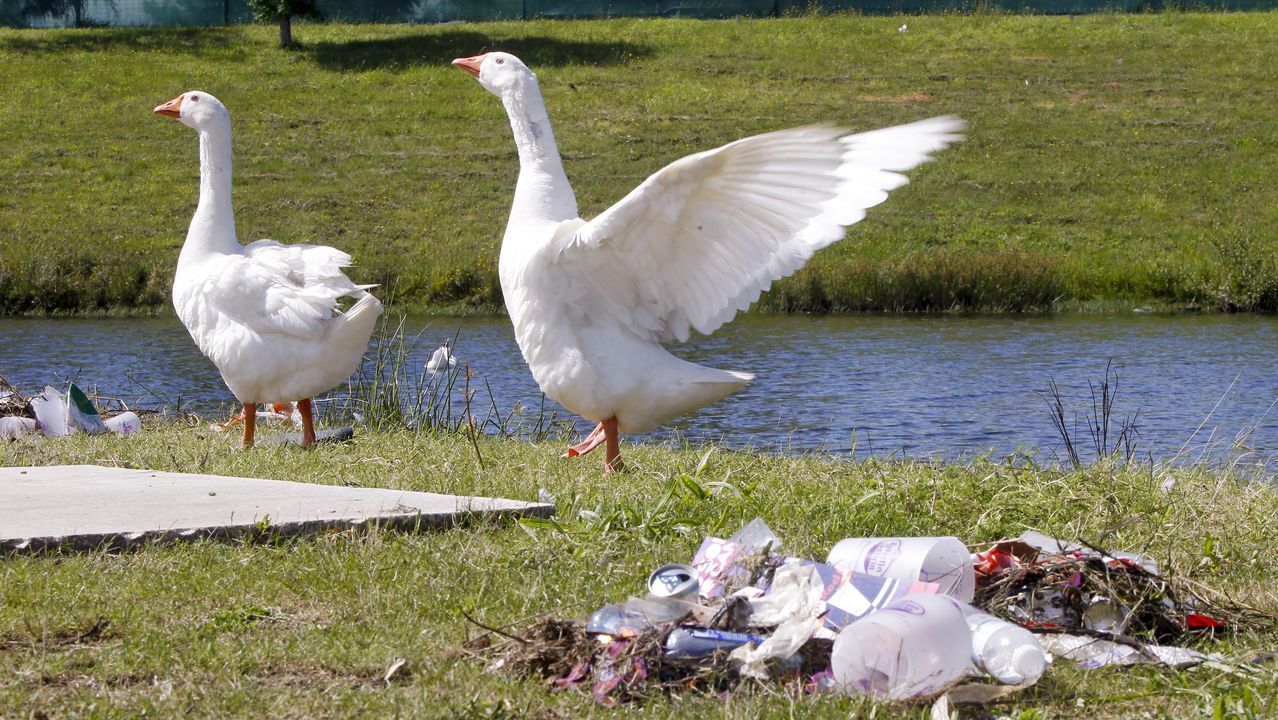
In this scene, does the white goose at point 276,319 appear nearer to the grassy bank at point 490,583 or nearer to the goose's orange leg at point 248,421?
the goose's orange leg at point 248,421

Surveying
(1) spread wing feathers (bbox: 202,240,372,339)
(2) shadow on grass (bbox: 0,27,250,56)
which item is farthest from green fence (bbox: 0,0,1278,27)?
(1) spread wing feathers (bbox: 202,240,372,339)

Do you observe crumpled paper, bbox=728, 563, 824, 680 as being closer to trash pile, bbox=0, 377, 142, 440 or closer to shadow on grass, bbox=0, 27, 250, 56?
trash pile, bbox=0, 377, 142, 440

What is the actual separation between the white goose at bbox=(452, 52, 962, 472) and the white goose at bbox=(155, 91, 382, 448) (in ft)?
4.19

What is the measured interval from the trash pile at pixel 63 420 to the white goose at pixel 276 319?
1.39 metres

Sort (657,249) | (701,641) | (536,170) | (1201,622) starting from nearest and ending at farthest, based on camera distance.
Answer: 1. (701,641)
2. (1201,622)
3. (657,249)
4. (536,170)

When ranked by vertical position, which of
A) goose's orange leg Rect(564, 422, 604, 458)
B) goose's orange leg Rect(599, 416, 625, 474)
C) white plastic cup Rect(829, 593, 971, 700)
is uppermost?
white plastic cup Rect(829, 593, 971, 700)

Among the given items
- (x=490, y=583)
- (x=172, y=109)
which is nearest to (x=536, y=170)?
(x=490, y=583)

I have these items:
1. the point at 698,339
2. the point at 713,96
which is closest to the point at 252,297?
the point at 698,339

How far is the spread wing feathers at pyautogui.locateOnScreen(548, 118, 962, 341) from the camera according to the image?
15.7 feet

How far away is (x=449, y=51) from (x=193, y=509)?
34337 millimetres

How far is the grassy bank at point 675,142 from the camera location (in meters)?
21.2

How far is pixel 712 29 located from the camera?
1540 inches

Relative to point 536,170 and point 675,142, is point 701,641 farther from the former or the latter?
point 675,142

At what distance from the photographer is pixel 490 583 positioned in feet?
11.9
